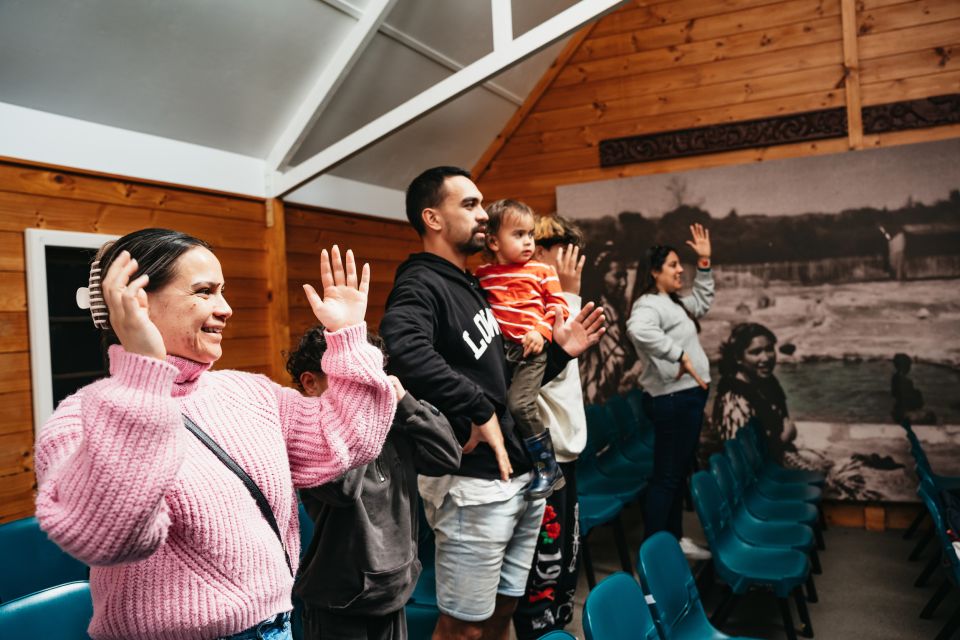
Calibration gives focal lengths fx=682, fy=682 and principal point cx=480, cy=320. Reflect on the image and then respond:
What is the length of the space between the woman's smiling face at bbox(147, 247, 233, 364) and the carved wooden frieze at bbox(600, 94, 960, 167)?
181 inches

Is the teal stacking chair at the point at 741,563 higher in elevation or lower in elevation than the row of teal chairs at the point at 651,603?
lower

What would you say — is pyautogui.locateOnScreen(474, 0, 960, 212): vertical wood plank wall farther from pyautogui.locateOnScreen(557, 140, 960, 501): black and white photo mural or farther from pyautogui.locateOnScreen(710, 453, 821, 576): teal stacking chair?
pyautogui.locateOnScreen(710, 453, 821, 576): teal stacking chair

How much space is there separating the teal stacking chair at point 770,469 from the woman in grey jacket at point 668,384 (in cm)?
78

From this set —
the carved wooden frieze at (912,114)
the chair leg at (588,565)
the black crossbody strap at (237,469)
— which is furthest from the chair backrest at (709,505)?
the carved wooden frieze at (912,114)

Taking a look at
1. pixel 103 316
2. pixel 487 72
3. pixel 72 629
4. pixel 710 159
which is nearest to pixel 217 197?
pixel 487 72

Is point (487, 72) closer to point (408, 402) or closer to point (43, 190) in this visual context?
point (43, 190)

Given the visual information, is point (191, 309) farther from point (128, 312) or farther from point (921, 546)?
point (921, 546)

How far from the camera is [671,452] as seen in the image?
11.5 ft

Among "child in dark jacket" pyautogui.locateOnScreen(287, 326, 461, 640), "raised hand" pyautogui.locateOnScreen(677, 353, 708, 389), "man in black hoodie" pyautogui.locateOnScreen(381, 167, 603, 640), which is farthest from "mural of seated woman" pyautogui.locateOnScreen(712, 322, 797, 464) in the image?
"child in dark jacket" pyautogui.locateOnScreen(287, 326, 461, 640)

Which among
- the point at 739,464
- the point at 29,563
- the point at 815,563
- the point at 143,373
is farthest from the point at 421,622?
the point at 815,563

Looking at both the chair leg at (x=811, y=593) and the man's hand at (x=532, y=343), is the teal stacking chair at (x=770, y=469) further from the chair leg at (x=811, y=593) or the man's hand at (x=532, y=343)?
the man's hand at (x=532, y=343)

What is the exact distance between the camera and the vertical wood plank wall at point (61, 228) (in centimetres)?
279

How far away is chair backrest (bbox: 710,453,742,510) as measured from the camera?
332cm

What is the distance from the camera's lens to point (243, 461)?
1.10 m
